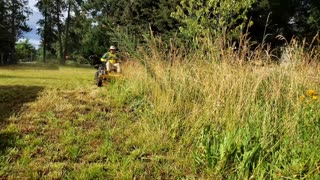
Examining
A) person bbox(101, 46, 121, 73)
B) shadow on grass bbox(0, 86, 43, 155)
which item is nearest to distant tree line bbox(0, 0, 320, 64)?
person bbox(101, 46, 121, 73)

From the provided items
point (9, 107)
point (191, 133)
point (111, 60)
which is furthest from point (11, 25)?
point (191, 133)

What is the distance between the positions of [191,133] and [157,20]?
1694cm

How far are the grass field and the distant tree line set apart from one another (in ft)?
3.95

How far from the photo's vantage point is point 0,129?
3666 mm

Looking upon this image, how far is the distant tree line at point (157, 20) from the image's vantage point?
8266mm

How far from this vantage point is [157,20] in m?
19.6

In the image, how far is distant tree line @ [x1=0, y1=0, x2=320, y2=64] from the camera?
8266 mm

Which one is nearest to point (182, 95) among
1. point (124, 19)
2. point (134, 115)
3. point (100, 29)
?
point (134, 115)

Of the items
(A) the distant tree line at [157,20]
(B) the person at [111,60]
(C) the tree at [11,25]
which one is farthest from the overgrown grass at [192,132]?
(C) the tree at [11,25]

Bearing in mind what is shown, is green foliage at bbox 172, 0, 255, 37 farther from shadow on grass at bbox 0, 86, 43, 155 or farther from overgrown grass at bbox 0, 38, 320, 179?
shadow on grass at bbox 0, 86, 43, 155

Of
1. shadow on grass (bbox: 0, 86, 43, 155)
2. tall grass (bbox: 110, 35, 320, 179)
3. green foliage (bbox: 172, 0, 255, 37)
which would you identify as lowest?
shadow on grass (bbox: 0, 86, 43, 155)

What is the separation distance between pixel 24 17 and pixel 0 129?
3314 centimetres

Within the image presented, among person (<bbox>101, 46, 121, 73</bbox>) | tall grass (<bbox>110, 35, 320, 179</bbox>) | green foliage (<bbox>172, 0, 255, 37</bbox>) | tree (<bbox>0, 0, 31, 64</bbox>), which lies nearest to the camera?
tall grass (<bbox>110, 35, 320, 179</bbox>)

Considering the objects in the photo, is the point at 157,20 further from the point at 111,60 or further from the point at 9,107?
the point at 9,107
